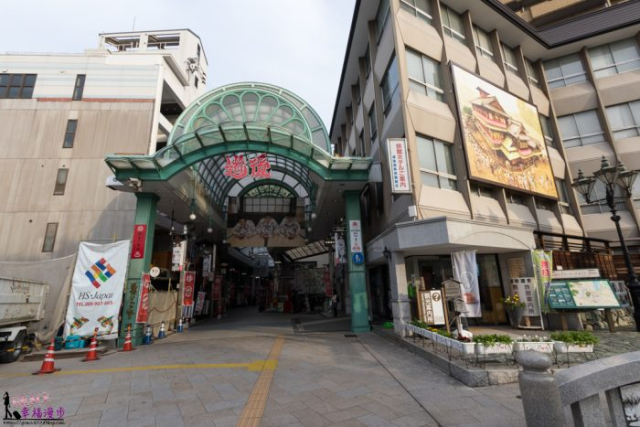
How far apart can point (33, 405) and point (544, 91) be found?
1060 inches

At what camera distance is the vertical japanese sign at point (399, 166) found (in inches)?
444

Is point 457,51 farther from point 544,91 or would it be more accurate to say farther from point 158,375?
point 158,375

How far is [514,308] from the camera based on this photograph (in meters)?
11.9

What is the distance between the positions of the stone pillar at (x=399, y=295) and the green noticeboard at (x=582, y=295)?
549cm

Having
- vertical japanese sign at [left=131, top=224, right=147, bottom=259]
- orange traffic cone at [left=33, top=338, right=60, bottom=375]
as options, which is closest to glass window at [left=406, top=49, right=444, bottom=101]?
vertical japanese sign at [left=131, top=224, right=147, bottom=259]

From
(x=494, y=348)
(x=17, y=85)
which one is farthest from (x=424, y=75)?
(x=17, y=85)

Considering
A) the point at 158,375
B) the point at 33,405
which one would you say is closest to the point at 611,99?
the point at 158,375

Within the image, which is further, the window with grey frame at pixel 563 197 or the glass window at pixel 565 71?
the glass window at pixel 565 71

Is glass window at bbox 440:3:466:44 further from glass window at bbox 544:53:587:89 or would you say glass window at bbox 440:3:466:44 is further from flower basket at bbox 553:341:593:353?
flower basket at bbox 553:341:593:353

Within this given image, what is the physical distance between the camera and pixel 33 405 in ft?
17.4

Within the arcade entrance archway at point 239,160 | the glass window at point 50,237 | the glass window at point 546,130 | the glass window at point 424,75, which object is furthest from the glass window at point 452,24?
the glass window at point 50,237

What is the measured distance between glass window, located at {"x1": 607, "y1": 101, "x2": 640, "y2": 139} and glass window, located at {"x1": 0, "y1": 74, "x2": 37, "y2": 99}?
3794cm

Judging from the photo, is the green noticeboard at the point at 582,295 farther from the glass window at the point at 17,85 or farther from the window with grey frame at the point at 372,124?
the glass window at the point at 17,85

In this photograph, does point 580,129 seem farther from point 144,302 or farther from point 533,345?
point 144,302
